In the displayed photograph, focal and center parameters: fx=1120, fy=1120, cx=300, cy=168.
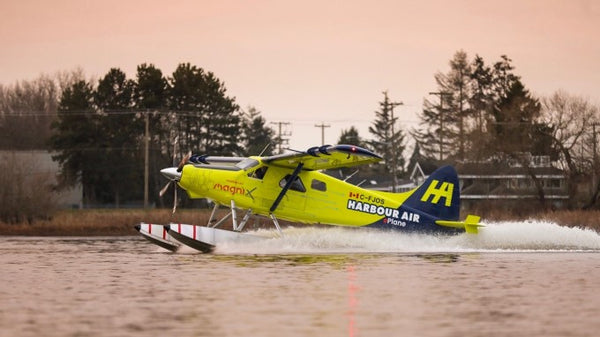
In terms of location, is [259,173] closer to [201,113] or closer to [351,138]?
[201,113]

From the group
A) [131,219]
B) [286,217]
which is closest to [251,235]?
[286,217]

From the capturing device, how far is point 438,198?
28469mm

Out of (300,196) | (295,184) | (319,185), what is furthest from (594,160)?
(295,184)

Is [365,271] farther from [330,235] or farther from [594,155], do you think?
[594,155]

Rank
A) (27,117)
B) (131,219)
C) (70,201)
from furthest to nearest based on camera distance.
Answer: (27,117)
(70,201)
(131,219)

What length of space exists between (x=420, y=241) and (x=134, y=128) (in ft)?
164

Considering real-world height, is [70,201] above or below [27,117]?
below

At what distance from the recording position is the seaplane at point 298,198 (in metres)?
25.5

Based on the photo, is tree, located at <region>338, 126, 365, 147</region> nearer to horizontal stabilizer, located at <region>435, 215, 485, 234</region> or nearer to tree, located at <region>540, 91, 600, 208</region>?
tree, located at <region>540, 91, 600, 208</region>

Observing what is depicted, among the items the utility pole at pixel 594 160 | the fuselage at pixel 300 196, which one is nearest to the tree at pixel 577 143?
the utility pole at pixel 594 160

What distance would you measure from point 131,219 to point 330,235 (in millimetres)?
21015

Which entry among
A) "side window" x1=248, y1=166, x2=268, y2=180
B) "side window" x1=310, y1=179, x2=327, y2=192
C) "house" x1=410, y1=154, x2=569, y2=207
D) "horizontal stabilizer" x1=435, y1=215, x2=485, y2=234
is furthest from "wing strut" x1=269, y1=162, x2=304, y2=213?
"house" x1=410, y1=154, x2=569, y2=207

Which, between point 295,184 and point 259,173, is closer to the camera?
point 259,173

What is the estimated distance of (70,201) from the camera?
79375 mm
